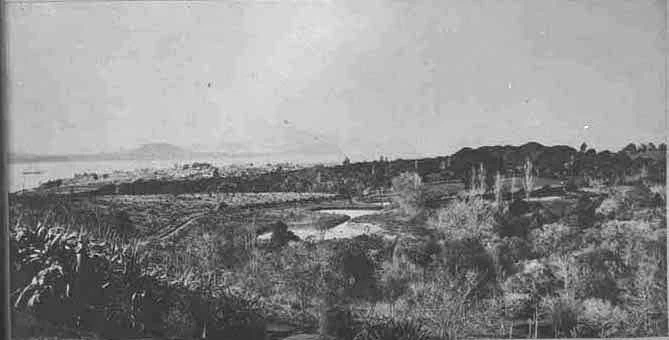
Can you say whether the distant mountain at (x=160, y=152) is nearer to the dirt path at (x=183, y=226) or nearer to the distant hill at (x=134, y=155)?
the distant hill at (x=134, y=155)

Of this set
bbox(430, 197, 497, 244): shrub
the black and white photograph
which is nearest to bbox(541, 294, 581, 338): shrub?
the black and white photograph

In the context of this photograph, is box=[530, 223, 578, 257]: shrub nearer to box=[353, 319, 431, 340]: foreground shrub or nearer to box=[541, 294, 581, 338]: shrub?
box=[541, 294, 581, 338]: shrub

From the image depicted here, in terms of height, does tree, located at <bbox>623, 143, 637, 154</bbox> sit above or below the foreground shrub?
above

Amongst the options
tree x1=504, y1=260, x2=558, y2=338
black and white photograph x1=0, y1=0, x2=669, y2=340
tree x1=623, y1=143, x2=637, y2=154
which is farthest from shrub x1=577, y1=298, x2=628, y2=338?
tree x1=623, y1=143, x2=637, y2=154

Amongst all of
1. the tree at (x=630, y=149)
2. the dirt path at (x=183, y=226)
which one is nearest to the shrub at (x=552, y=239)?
the tree at (x=630, y=149)

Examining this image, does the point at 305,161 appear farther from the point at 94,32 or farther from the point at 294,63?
the point at 94,32

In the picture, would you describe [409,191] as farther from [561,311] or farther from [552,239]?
[561,311]

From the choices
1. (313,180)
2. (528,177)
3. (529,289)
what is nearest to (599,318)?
(529,289)

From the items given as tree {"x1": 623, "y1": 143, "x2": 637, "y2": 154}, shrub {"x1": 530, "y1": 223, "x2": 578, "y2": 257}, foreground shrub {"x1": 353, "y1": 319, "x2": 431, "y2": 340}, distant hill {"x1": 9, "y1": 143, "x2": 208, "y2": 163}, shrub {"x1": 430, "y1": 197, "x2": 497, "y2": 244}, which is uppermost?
tree {"x1": 623, "y1": 143, "x2": 637, "y2": 154}

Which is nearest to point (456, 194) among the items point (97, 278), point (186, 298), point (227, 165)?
point (227, 165)
